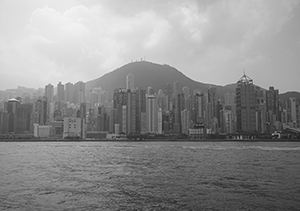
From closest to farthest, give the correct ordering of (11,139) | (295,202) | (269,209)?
(269,209) → (295,202) → (11,139)

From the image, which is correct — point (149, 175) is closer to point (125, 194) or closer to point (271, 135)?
point (125, 194)

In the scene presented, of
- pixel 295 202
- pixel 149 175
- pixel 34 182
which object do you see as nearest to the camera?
pixel 295 202

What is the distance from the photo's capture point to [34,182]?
2377cm

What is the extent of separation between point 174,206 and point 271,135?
19219cm

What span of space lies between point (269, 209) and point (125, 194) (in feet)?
29.3

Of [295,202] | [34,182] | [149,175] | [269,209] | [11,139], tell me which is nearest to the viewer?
[269,209]

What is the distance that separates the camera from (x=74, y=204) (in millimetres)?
16547

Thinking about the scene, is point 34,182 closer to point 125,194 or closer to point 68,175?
point 68,175

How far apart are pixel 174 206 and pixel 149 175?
11479 millimetres

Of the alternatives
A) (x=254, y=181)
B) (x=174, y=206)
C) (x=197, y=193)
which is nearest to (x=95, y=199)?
(x=174, y=206)

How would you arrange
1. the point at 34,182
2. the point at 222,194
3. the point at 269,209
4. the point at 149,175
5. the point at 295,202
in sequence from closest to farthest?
the point at 269,209 → the point at 295,202 → the point at 222,194 → the point at 34,182 → the point at 149,175

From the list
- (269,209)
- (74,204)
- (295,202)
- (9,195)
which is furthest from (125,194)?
(295,202)

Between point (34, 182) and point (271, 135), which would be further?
point (271, 135)

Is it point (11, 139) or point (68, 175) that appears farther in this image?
point (11, 139)
